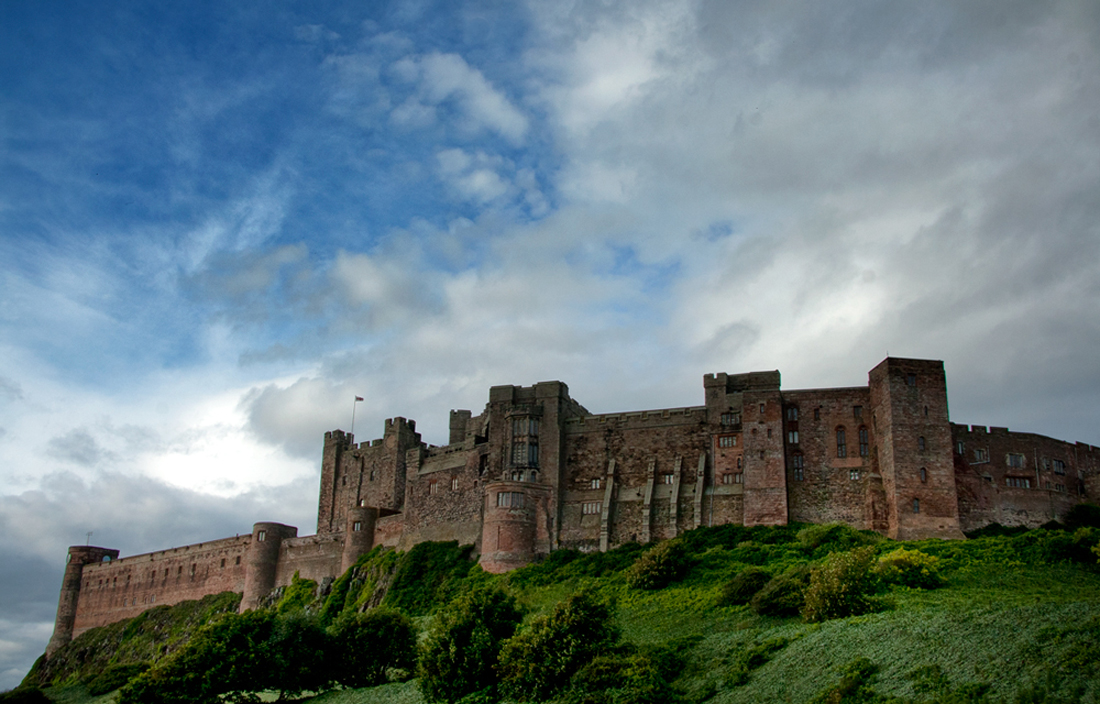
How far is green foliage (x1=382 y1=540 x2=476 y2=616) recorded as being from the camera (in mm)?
68375

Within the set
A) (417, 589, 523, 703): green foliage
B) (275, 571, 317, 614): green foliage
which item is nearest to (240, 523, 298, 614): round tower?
(275, 571, 317, 614): green foliage

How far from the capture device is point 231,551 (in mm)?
95750

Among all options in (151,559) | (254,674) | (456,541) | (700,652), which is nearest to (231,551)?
(151,559)

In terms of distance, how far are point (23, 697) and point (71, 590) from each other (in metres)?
42.9

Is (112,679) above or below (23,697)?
above

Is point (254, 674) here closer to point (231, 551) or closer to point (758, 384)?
point (758, 384)

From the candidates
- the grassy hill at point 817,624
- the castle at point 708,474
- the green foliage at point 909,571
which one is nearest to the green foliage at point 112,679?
the grassy hill at point 817,624

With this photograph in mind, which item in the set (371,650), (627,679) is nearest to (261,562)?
(371,650)

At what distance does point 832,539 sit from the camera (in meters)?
59.8

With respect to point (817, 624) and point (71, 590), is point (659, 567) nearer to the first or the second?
point (817, 624)

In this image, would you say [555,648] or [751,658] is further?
[555,648]

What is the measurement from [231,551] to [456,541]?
32011 mm

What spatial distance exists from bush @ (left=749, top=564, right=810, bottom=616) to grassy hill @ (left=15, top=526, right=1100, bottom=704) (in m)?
0.55

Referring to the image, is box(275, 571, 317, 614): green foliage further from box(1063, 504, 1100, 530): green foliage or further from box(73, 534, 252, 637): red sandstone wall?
box(1063, 504, 1100, 530): green foliage
